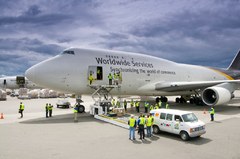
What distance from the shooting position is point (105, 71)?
1838 cm

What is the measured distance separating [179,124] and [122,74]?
10.5 meters

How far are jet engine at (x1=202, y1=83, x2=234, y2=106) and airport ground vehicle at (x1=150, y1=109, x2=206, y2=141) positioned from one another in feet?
33.0

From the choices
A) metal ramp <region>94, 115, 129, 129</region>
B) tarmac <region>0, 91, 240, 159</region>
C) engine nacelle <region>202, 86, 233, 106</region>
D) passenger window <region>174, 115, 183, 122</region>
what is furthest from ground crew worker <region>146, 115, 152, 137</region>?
engine nacelle <region>202, 86, 233, 106</region>

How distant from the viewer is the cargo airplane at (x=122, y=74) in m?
15.9

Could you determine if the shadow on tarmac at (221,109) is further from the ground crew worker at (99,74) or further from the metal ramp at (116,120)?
the metal ramp at (116,120)

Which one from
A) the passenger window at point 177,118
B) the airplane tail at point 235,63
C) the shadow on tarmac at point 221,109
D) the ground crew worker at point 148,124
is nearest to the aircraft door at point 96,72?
the ground crew worker at point 148,124

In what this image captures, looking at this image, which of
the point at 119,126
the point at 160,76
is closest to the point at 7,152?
the point at 119,126

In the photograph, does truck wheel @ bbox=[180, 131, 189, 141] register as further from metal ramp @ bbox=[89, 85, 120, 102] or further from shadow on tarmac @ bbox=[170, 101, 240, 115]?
shadow on tarmac @ bbox=[170, 101, 240, 115]

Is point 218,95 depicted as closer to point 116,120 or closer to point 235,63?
point 116,120

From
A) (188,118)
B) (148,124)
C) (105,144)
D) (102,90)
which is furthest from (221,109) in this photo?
(105,144)

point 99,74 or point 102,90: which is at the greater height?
point 99,74

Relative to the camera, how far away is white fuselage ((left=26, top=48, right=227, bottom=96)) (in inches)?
620

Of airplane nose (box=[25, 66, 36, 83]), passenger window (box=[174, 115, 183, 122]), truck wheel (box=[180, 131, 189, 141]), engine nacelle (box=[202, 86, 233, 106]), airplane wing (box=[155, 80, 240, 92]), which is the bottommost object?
truck wheel (box=[180, 131, 189, 141])

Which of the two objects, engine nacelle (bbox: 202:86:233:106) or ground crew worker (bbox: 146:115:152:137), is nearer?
ground crew worker (bbox: 146:115:152:137)
